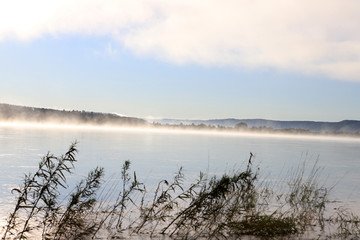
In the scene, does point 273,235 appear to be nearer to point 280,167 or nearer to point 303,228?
point 303,228

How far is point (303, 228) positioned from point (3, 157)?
24298 mm

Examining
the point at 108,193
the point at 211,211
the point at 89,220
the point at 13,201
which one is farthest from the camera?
the point at 108,193

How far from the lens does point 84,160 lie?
99.8ft

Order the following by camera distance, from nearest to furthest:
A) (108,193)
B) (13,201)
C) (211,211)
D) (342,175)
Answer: (211,211) → (13,201) → (108,193) → (342,175)

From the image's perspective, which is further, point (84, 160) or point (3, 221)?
point (84, 160)

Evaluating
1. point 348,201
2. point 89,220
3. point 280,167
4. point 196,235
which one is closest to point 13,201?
point 89,220

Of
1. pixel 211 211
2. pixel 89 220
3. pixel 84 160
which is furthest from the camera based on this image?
pixel 84 160

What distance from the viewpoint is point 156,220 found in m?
11.4

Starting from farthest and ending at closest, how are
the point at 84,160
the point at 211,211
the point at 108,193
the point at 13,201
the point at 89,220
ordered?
the point at 84,160
the point at 108,193
the point at 13,201
the point at 89,220
the point at 211,211

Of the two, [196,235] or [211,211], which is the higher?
[211,211]

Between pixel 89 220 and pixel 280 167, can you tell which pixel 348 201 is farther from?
pixel 280 167

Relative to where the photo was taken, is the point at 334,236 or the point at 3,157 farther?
the point at 3,157

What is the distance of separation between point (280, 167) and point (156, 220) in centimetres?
2105

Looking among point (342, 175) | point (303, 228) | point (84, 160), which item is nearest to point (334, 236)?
point (303, 228)
